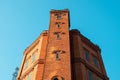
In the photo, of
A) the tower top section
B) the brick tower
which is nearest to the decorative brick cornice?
the brick tower

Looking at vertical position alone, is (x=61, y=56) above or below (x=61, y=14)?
below

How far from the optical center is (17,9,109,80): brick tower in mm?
21250

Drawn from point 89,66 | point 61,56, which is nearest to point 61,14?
point 61,56

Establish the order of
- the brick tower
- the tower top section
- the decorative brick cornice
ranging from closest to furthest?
the brick tower < the decorative brick cornice < the tower top section

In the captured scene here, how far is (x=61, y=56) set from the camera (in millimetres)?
22562

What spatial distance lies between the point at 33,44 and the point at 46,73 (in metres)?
10.0

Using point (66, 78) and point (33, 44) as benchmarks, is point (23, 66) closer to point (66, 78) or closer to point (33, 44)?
point (33, 44)

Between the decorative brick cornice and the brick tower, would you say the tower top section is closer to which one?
the brick tower

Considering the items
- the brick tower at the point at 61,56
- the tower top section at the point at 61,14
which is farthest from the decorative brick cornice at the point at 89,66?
the tower top section at the point at 61,14

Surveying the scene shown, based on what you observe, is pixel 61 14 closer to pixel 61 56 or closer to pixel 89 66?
pixel 61 56

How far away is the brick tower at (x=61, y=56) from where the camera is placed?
21250mm

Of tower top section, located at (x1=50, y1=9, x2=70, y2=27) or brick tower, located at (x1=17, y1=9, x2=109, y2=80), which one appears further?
tower top section, located at (x1=50, y1=9, x2=70, y2=27)

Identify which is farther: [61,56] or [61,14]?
[61,14]

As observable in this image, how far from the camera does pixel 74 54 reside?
2505 cm
